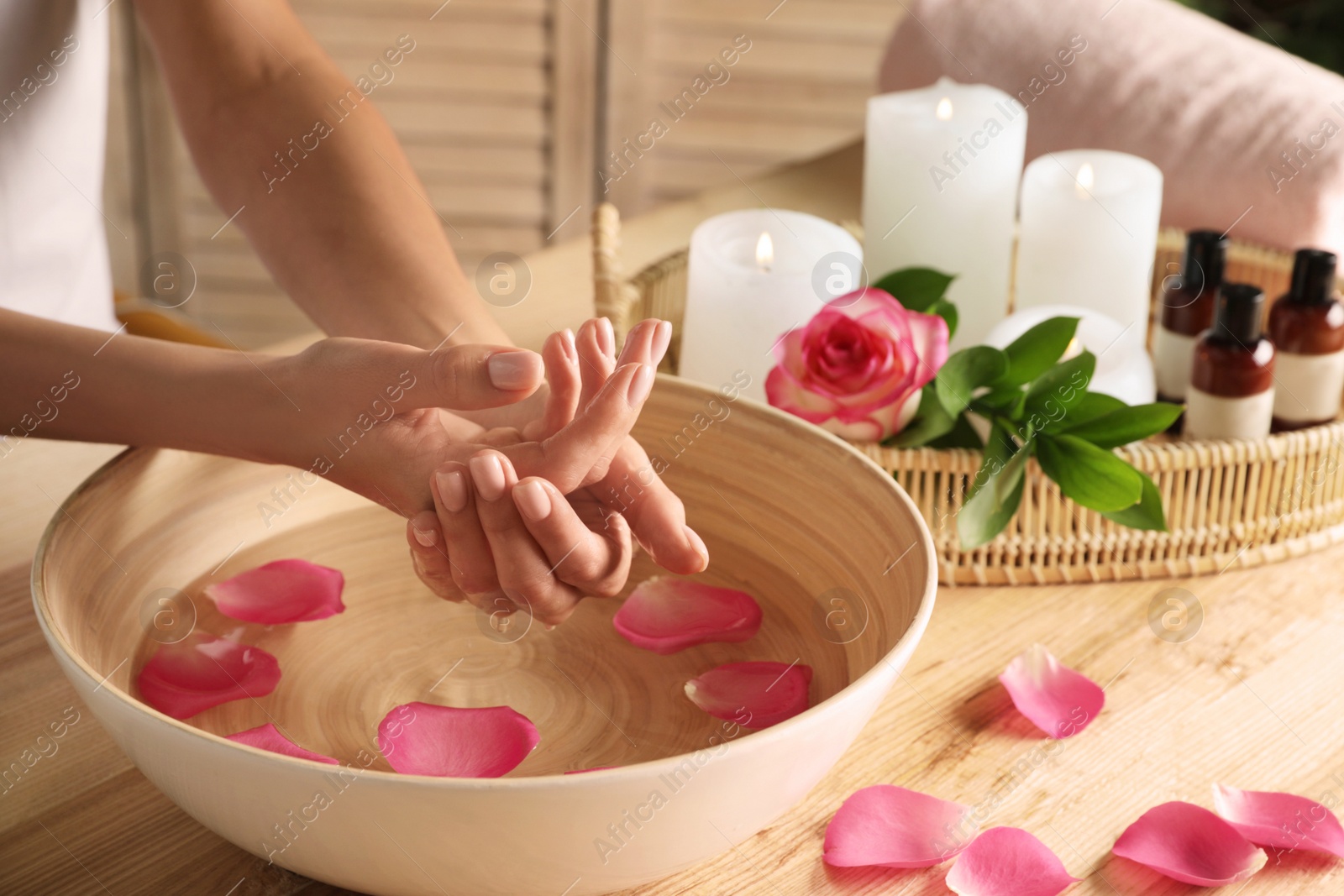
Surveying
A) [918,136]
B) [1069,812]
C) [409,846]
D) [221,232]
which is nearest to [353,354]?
[409,846]

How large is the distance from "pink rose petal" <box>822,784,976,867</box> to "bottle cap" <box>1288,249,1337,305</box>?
51 cm

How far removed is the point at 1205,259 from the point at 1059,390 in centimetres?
23

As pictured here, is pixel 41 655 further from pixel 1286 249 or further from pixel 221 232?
pixel 221 232

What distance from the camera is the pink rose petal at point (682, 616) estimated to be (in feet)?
2.08

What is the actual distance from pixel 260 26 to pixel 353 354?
43 centimetres

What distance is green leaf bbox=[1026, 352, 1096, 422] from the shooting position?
73 centimetres

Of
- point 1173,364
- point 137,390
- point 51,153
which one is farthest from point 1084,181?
point 51,153

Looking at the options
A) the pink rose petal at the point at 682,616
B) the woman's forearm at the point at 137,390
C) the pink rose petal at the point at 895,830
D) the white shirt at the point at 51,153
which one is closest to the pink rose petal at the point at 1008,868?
the pink rose petal at the point at 895,830

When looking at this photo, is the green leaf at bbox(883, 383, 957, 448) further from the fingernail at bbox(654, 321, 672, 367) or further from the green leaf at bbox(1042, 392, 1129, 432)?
the fingernail at bbox(654, 321, 672, 367)

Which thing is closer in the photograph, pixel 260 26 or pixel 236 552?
pixel 236 552

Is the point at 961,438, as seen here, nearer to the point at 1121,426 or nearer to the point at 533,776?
the point at 1121,426

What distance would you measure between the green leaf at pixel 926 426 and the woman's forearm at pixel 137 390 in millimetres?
376

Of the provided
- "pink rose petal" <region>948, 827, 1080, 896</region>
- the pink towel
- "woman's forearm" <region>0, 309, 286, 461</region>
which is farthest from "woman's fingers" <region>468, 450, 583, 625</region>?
the pink towel

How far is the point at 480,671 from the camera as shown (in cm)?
61
